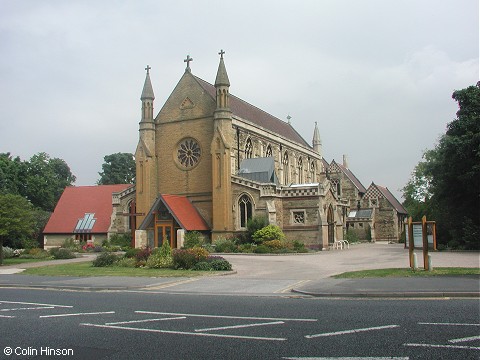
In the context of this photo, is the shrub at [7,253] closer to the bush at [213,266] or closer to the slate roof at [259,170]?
the slate roof at [259,170]

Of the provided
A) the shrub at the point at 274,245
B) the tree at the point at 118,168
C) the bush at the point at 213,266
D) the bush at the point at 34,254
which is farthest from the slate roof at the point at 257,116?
the tree at the point at 118,168

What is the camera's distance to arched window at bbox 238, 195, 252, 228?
1757 inches

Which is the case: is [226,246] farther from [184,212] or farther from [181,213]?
[184,212]

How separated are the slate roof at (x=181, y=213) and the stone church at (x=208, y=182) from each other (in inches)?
3.3

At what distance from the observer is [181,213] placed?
143 ft

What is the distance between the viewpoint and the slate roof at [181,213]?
42812 millimetres

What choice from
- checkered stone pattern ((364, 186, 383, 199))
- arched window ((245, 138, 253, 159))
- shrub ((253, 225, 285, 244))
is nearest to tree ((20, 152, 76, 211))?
arched window ((245, 138, 253, 159))

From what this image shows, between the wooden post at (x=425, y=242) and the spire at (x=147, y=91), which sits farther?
the spire at (x=147, y=91)

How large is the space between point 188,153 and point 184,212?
270 inches

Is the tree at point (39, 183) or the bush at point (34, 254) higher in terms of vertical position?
the tree at point (39, 183)

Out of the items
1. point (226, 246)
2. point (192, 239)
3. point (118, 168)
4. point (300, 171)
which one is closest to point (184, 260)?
point (226, 246)

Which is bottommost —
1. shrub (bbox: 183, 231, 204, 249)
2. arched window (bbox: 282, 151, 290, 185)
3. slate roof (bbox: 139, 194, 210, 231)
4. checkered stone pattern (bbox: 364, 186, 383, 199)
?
shrub (bbox: 183, 231, 204, 249)

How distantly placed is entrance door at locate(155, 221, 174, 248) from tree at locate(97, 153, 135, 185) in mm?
51622

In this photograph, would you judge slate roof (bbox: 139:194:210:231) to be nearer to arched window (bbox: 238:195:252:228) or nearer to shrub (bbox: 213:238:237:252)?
shrub (bbox: 213:238:237:252)
